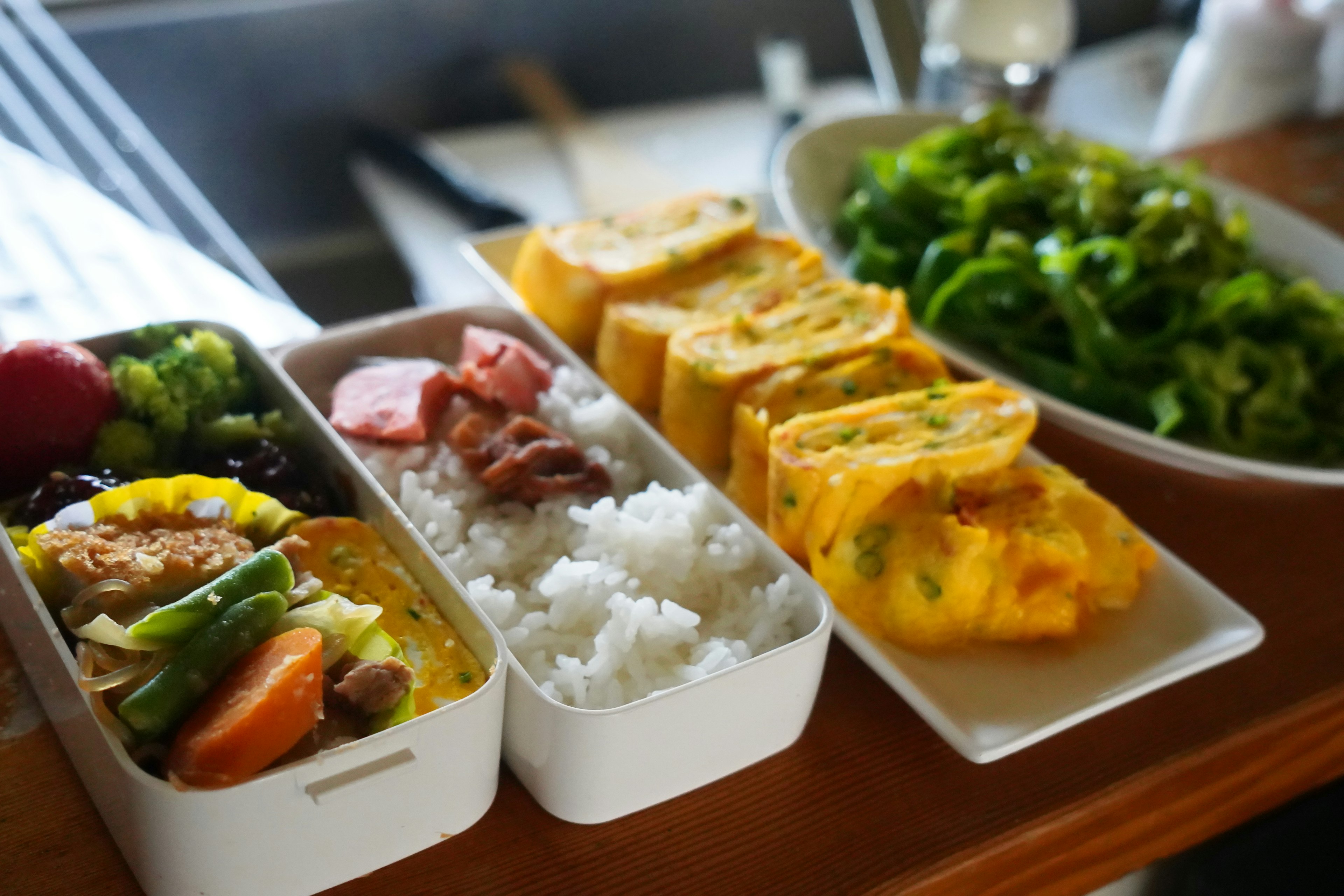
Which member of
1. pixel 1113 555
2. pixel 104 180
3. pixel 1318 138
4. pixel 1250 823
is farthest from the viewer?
pixel 1318 138

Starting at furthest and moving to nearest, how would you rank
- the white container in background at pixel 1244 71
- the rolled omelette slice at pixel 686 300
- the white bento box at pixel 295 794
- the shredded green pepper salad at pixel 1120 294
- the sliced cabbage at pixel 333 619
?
1. the white container in background at pixel 1244 71
2. the shredded green pepper salad at pixel 1120 294
3. the rolled omelette slice at pixel 686 300
4. the sliced cabbage at pixel 333 619
5. the white bento box at pixel 295 794

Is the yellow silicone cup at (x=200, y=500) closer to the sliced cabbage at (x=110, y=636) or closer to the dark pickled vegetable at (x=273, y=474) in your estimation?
the dark pickled vegetable at (x=273, y=474)

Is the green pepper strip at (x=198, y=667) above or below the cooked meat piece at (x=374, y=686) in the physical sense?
above

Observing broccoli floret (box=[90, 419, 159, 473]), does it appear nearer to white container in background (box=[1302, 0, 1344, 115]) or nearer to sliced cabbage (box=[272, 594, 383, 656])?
sliced cabbage (box=[272, 594, 383, 656])

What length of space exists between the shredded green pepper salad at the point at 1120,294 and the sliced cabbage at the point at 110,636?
1028 mm

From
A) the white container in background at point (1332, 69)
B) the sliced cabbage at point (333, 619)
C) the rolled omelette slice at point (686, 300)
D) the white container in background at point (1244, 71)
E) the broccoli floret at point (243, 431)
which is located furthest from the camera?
the white container in background at point (1332, 69)

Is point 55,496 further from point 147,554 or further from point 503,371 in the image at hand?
point 503,371

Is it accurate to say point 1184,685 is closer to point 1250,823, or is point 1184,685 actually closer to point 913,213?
point 1250,823

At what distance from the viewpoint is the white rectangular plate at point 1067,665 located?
92cm

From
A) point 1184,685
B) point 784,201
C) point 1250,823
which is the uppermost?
point 784,201

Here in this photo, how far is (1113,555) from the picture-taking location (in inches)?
41.6

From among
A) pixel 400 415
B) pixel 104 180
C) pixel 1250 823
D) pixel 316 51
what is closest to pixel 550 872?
pixel 400 415

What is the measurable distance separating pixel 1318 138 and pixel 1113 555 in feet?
5.57

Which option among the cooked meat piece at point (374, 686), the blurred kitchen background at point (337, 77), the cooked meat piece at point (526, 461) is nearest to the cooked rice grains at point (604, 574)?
the cooked meat piece at point (526, 461)
